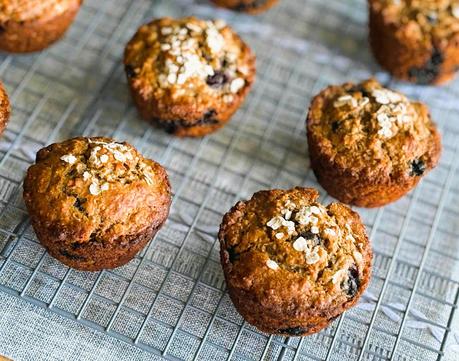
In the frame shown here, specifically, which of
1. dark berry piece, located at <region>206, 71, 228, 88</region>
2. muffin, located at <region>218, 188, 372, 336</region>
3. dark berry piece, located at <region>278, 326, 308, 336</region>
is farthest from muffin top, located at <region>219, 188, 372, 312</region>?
dark berry piece, located at <region>206, 71, 228, 88</region>

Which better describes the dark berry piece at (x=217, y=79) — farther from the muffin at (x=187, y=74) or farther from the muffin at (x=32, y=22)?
the muffin at (x=32, y=22)

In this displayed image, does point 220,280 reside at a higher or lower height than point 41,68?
lower

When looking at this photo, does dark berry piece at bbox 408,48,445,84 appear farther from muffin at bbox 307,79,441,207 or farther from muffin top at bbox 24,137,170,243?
muffin top at bbox 24,137,170,243

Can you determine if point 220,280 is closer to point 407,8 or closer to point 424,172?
point 424,172

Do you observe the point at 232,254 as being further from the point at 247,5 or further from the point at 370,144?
the point at 247,5

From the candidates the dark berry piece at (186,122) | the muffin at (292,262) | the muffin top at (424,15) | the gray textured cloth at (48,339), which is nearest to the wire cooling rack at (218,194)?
the gray textured cloth at (48,339)

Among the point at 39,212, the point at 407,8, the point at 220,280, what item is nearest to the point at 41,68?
the point at 39,212

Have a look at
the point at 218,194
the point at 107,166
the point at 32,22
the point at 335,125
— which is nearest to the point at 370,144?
the point at 335,125
